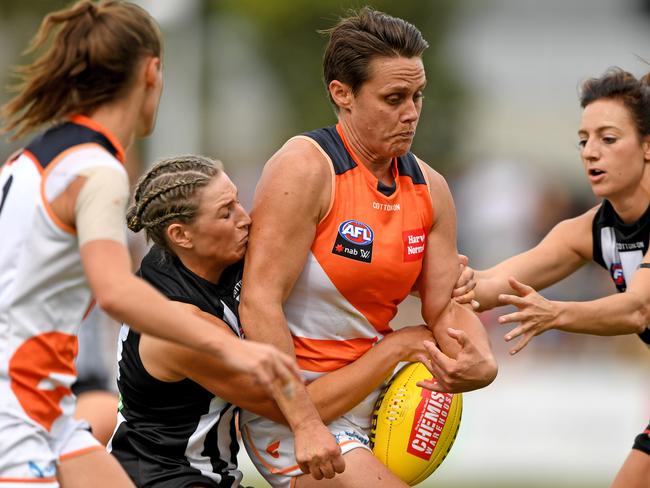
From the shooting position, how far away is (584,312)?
18.6 feet

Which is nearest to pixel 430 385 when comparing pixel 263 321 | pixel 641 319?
pixel 263 321

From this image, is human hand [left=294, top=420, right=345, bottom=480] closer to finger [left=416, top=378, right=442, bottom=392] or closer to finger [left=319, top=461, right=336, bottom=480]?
finger [left=319, top=461, right=336, bottom=480]

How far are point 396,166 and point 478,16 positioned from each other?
26.5 m

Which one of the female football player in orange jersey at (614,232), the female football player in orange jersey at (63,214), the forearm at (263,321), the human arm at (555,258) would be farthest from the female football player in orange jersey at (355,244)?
the human arm at (555,258)

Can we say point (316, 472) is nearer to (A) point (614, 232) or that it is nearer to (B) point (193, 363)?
(B) point (193, 363)

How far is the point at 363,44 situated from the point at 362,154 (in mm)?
497

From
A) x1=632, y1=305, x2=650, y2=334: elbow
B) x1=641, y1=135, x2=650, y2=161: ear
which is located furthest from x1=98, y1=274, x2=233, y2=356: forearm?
x1=641, y1=135, x2=650, y2=161: ear

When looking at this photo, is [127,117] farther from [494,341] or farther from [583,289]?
[583,289]

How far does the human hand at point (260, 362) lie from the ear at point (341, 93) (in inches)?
70.1

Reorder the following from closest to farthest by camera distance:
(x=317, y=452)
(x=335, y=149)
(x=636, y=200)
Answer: (x=317, y=452) → (x=335, y=149) → (x=636, y=200)

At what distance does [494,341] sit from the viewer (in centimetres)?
1552

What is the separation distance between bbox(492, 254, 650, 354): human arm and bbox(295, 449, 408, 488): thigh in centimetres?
80

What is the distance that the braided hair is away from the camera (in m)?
5.03

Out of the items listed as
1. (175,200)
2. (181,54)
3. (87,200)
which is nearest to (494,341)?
(181,54)
